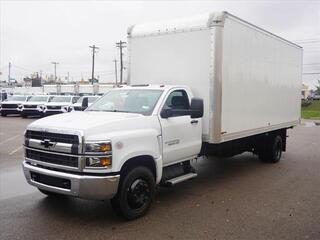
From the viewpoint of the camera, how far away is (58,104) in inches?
1112

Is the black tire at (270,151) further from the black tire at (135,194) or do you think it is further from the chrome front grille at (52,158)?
the chrome front grille at (52,158)

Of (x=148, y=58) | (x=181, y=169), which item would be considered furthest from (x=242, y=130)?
(x=148, y=58)

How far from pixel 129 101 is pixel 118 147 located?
1.63m

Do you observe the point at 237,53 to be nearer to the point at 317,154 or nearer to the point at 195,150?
the point at 195,150

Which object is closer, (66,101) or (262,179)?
(262,179)

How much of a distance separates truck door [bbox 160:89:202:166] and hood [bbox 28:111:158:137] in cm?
42

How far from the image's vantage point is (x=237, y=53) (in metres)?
8.08

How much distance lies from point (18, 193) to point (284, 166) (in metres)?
6.87

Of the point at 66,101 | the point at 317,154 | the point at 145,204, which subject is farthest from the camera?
the point at 66,101

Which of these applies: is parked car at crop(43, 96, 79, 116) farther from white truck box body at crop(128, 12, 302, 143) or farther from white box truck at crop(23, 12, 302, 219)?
white truck box body at crop(128, 12, 302, 143)

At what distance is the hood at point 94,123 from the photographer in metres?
5.41

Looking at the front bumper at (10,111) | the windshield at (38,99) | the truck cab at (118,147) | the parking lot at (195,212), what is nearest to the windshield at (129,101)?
the truck cab at (118,147)

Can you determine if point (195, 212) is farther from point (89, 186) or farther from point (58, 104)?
point (58, 104)

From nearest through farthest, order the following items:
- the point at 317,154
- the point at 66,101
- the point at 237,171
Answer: the point at 237,171, the point at 317,154, the point at 66,101
